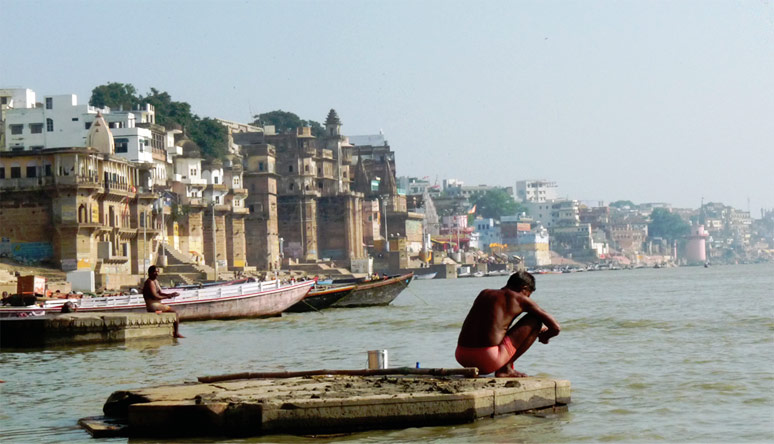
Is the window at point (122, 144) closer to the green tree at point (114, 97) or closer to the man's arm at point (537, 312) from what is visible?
the green tree at point (114, 97)

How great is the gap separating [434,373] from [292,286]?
30.2m

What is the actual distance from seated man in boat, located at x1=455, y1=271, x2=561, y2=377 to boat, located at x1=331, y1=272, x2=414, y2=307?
36.5m

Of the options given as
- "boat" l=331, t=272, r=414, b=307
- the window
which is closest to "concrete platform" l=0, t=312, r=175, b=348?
"boat" l=331, t=272, r=414, b=307

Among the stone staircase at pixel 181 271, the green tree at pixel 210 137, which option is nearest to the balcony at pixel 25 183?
the stone staircase at pixel 181 271

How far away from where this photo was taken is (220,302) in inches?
1516

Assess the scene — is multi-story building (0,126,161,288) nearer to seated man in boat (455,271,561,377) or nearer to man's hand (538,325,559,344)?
seated man in boat (455,271,561,377)

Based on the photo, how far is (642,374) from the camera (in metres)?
18.5

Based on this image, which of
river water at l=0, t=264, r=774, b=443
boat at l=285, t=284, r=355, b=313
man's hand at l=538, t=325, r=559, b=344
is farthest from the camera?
boat at l=285, t=284, r=355, b=313

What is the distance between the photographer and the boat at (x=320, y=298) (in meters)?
46.5

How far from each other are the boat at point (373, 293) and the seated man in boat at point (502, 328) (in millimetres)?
36454

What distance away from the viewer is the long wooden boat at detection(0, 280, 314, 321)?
3412 centimetres

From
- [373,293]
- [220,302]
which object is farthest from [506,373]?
[373,293]

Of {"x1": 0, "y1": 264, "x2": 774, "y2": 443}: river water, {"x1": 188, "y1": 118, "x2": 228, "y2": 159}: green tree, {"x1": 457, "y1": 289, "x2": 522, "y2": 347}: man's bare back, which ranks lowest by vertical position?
{"x1": 0, "y1": 264, "x2": 774, "y2": 443}: river water

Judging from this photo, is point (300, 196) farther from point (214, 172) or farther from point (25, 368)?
point (25, 368)
